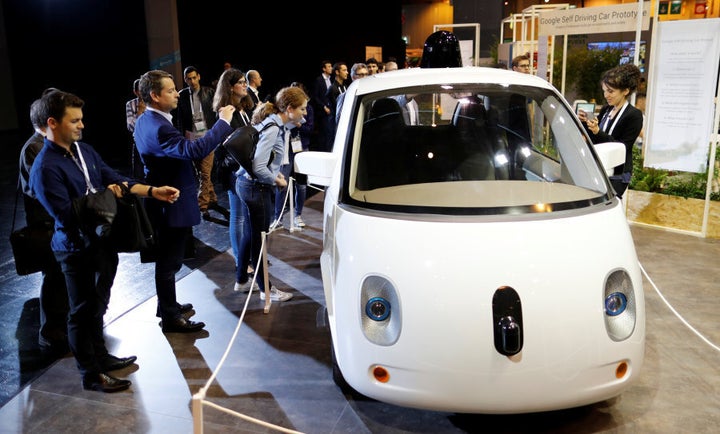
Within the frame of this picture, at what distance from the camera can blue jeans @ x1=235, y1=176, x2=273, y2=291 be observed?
4.52 metres

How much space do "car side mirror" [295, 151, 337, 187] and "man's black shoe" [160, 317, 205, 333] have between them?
1.42m

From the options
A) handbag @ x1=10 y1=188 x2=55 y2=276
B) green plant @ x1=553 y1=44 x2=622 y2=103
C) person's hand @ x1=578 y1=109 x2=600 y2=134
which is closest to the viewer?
handbag @ x1=10 y1=188 x2=55 y2=276

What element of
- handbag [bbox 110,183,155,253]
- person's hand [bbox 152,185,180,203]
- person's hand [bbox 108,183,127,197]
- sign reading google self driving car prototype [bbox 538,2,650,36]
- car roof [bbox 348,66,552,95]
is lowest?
handbag [bbox 110,183,155,253]

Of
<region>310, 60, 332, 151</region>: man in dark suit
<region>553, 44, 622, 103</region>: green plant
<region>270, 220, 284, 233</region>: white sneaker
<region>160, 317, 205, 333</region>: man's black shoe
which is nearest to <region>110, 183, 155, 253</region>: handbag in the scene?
<region>160, 317, 205, 333</region>: man's black shoe

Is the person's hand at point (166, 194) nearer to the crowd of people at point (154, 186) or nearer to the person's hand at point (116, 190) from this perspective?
the crowd of people at point (154, 186)

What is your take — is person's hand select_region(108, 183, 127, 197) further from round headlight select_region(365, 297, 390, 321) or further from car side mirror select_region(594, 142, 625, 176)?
car side mirror select_region(594, 142, 625, 176)

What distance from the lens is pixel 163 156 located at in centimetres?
374

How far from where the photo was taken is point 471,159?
3.48 metres

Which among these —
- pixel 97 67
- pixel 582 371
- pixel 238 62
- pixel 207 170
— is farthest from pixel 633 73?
pixel 97 67

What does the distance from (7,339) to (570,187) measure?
12.2ft

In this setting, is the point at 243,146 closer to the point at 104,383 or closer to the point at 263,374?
the point at 263,374

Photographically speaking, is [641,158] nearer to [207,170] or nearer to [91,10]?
[207,170]

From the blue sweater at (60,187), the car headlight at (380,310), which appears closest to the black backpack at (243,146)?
the blue sweater at (60,187)

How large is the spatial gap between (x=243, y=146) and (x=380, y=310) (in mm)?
2072
